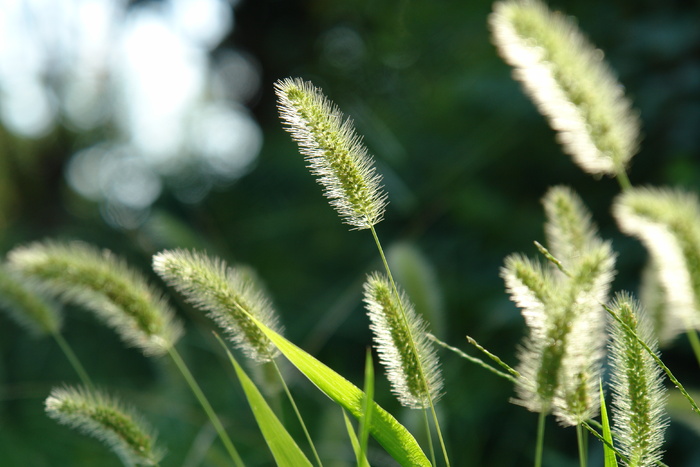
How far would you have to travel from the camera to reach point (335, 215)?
2.13 m

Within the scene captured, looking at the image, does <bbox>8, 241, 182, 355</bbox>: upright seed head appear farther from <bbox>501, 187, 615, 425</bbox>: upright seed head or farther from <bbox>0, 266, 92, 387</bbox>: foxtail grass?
<bbox>501, 187, 615, 425</bbox>: upright seed head

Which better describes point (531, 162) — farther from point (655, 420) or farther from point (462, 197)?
point (655, 420)

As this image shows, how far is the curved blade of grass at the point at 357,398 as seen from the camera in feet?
1.72

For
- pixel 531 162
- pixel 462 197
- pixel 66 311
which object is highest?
pixel 531 162

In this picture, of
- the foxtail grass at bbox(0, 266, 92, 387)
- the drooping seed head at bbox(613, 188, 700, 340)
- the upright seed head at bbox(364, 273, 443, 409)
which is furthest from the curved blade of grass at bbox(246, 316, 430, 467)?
the foxtail grass at bbox(0, 266, 92, 387)

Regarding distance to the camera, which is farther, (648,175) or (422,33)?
(422,33)

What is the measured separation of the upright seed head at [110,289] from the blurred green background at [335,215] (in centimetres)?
32

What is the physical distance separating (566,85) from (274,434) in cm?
49

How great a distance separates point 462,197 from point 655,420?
1.32 meters

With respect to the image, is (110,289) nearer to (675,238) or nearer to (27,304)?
(27,304)

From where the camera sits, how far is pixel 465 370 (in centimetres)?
157

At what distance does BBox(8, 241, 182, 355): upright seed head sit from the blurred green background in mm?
315

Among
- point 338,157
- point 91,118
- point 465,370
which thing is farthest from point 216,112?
point 338,157

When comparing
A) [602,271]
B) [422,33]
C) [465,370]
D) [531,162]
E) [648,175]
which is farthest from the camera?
[422,33]
